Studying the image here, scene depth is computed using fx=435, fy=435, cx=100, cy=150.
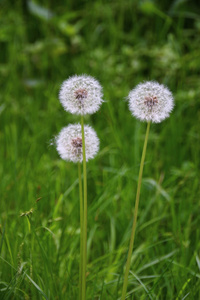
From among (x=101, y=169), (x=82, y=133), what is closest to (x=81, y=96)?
(x=82, y=133)

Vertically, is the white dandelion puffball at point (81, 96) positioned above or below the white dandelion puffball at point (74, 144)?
above

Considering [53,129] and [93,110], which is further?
[53,129]

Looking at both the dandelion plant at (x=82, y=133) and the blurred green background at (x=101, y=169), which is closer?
the dandelion plant at (x=82, y=133)

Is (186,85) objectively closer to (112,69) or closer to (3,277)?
(112,69)

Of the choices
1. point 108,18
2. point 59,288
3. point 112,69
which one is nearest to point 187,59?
point 112,69

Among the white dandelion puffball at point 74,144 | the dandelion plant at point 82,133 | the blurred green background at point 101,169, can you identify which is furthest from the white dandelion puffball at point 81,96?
the blurred green background at point 101,169

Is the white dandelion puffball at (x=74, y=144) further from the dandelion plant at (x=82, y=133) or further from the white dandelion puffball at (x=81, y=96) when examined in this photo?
the white dandelion puffball at (x=81, y=96)
